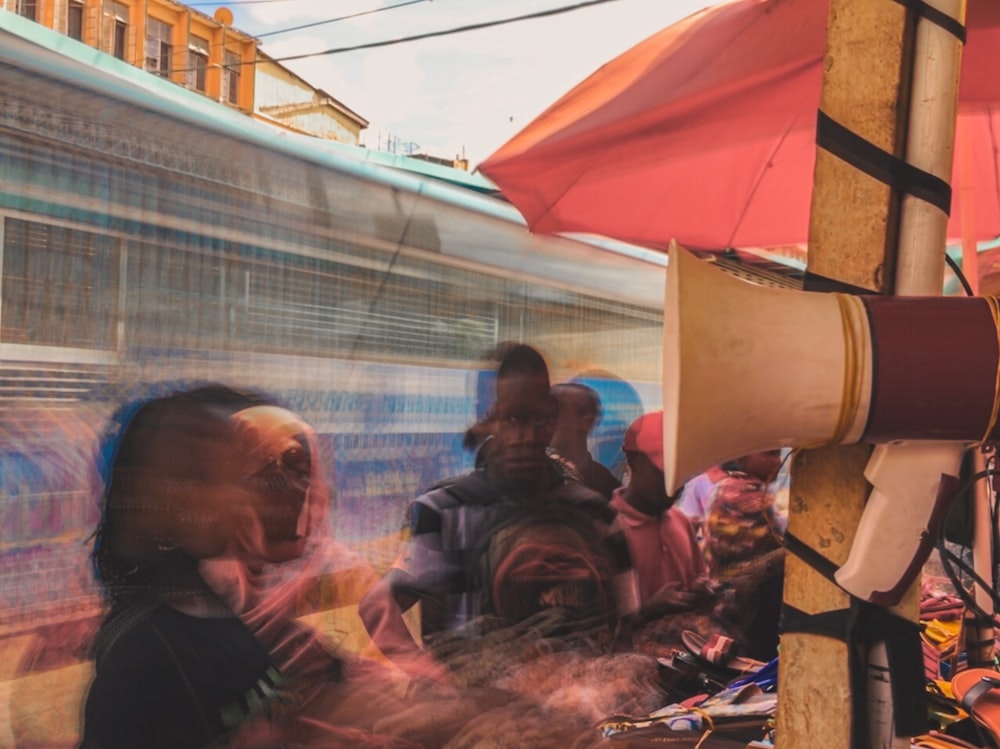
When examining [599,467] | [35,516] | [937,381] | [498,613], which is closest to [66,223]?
[35,516]

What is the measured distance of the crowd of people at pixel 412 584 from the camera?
5.99 feet

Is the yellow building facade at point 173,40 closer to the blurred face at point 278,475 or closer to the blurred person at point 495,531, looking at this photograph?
the blurred face at point 278,475

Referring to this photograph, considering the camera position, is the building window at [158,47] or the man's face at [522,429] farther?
the man's face at [522,429]

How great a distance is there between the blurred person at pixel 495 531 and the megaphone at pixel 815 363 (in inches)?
70.0

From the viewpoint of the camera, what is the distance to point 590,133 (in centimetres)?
239

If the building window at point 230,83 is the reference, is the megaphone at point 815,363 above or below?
below

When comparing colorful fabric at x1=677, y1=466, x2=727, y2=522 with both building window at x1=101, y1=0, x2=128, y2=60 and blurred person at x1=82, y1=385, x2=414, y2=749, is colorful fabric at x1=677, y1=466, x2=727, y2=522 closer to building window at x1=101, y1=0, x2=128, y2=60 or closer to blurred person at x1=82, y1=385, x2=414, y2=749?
blurred person at x1=82, y1=385, x2=414, y2=749

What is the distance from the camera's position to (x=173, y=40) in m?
2.36

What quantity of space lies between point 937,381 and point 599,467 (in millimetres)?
2906

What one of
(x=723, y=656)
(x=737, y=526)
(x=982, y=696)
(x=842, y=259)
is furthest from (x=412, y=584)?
(x=842, y=259)

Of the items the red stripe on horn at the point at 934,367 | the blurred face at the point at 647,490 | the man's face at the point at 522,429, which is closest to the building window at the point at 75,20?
the man's face at the point at 522,429

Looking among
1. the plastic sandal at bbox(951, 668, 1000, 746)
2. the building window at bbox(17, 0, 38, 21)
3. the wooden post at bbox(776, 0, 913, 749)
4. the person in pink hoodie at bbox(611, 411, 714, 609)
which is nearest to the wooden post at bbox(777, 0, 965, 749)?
the wooden post at bbox(776, 0, 913, 749)

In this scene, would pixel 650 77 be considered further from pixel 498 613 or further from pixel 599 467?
pixel 599 467

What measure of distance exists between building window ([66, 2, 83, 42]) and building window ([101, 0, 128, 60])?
73 mm
